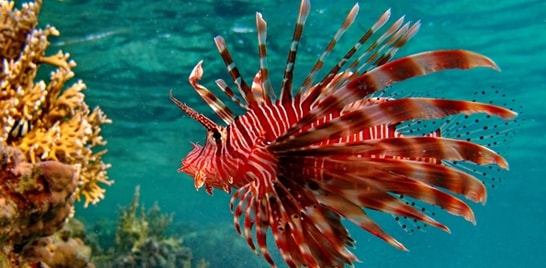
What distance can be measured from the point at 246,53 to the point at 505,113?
12.0m

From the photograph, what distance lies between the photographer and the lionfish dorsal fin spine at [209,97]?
8.05 ft

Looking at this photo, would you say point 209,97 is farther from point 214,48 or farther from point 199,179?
point 214,48

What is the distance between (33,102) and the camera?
303cm

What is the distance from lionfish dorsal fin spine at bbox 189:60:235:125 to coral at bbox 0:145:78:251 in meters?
0.99

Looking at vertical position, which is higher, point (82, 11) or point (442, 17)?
point (442, 17)

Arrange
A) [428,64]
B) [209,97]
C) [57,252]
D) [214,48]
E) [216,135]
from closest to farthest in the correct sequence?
[428,64] → [216,135] → [209,97] → [57,252] → [214,48]

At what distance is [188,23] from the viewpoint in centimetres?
1203

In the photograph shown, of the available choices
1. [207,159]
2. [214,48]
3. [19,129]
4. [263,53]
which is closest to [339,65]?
[263,53]

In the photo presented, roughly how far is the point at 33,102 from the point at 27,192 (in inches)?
27.4

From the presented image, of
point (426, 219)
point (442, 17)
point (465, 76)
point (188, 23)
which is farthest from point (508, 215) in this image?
point (426, 219)

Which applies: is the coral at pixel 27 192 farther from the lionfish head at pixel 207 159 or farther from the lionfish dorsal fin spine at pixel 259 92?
the lionfish dorsal fin spine at pixel 259 92

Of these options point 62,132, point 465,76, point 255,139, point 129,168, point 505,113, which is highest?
point 465,76

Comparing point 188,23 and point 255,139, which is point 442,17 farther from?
point 255,139

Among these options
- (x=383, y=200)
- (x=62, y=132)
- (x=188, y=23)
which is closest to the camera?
(x=383, y=200)
